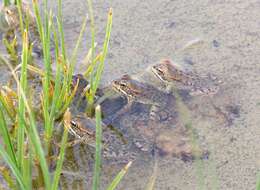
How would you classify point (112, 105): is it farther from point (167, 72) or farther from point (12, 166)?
point (12, 166)

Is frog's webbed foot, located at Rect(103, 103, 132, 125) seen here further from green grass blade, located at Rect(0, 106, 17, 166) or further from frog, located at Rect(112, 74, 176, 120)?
green grass blade, located at Rect(0, 106, 17, 166)

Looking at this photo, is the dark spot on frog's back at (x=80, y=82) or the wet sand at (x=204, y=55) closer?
the wet sand at (x=204, y=55)

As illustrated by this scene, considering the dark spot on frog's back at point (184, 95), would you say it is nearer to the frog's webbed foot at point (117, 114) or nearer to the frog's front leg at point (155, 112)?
the frog's front leg at point (155, 112)

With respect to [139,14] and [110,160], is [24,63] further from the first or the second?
[139,14]

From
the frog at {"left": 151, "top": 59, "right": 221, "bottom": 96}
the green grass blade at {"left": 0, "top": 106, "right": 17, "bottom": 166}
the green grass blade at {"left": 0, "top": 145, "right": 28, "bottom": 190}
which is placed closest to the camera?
the green grass blade at {"left": 0, "top": 145, "right": 28, "bottom": 190}

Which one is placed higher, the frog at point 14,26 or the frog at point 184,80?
the frog at point 14,26

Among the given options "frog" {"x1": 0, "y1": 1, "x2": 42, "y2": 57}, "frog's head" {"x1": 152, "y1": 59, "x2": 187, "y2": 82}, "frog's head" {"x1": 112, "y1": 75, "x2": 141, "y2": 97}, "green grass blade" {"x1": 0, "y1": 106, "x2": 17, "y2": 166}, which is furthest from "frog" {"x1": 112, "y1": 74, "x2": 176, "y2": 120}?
"green grass blade" {"x1": 0, "y1": 106, "x2": 17, "y2": 166}

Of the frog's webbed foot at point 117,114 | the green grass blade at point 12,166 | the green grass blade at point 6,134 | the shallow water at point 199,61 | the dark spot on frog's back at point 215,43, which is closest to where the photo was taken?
the green grass blade at point 12,166

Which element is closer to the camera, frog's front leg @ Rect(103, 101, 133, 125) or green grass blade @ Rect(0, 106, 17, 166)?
green grass blade @ Rect(0, 106, 17, 166)

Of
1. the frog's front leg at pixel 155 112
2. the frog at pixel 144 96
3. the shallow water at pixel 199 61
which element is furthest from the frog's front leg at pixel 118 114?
the shallow water at pixel 199 61
